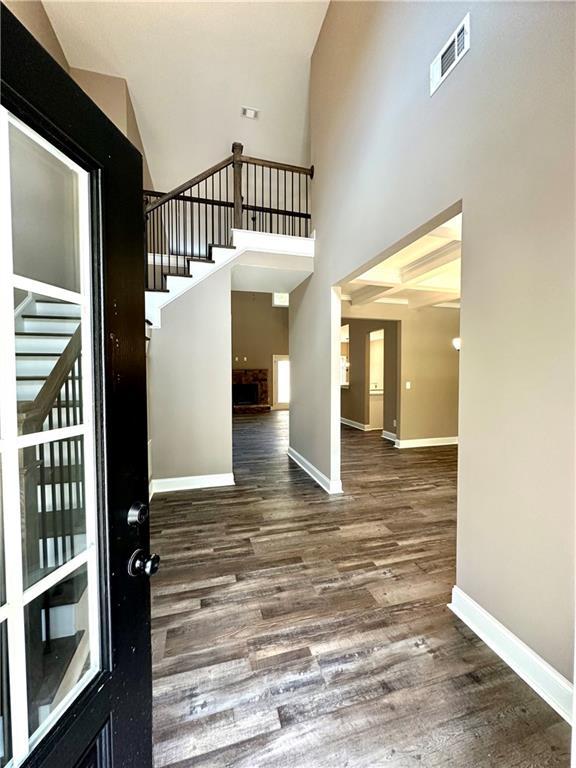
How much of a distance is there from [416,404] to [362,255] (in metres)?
3.93

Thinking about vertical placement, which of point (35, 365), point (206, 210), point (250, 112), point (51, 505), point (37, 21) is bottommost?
point (51, 505)

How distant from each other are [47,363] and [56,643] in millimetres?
664

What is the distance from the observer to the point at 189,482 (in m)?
3.85

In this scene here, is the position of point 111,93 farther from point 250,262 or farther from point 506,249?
point 506,249

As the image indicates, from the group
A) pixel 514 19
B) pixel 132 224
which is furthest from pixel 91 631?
pixel 514 19

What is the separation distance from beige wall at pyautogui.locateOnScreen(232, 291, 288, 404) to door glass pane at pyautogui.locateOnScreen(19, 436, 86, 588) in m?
10.7

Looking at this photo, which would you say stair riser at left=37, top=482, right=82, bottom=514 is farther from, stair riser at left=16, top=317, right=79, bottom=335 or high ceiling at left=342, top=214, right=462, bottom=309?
high ceiling at left=342, top=214, right=462, bottom=309

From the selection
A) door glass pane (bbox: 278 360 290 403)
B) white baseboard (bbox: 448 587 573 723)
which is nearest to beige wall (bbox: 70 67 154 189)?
white baseboard (bbox: 448 587 573 723)

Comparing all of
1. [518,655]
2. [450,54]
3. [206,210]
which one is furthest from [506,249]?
[206,210]

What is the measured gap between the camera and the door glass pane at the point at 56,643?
65 centimetres

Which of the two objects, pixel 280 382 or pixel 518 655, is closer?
pixel 518 655

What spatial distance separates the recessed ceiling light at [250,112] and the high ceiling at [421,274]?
2759 millimetres

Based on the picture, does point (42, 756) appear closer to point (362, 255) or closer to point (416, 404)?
point (362, 255)

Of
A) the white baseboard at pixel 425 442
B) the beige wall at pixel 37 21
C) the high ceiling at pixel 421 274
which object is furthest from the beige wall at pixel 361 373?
the beige wall at pixel 37 21
